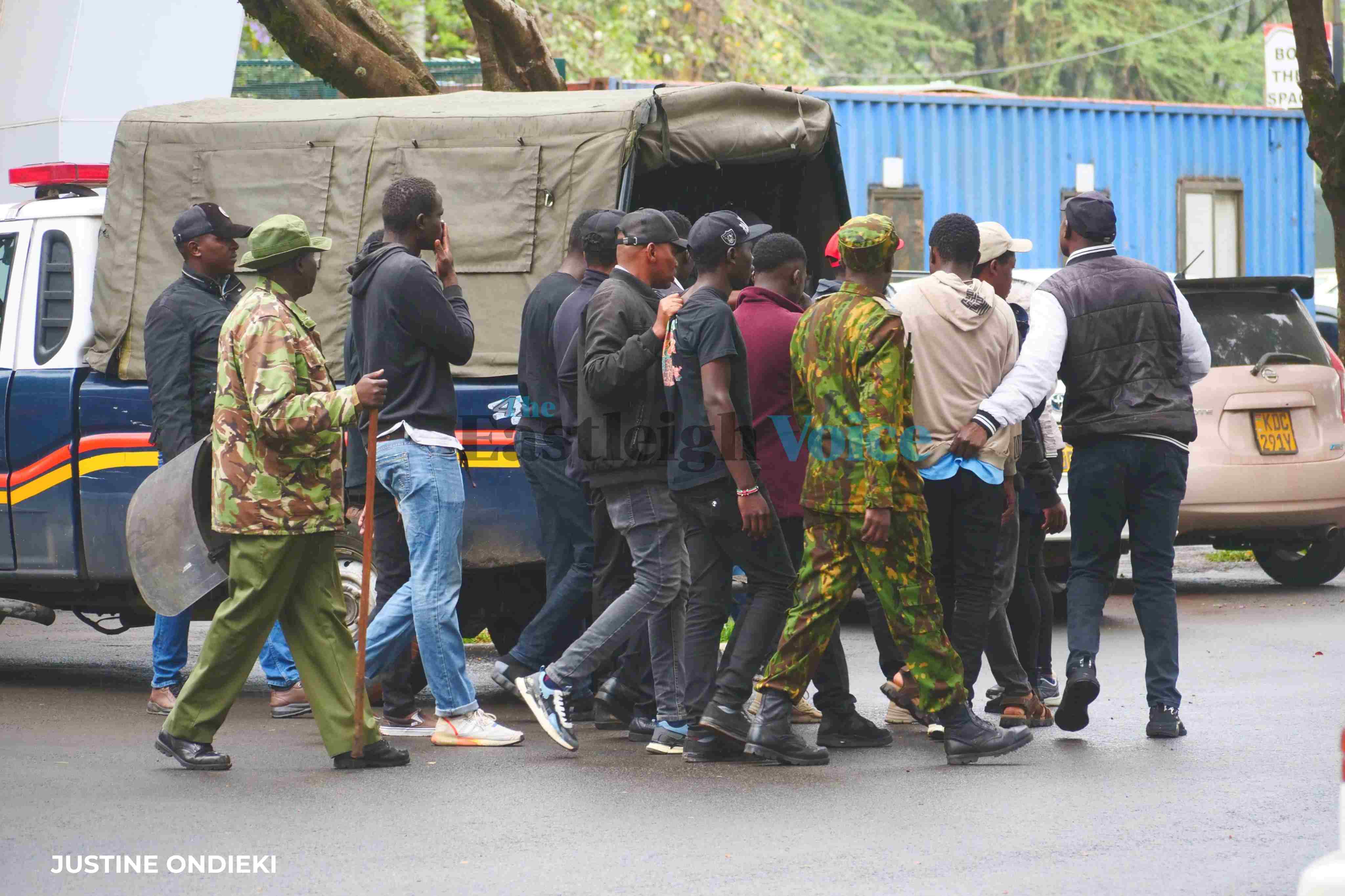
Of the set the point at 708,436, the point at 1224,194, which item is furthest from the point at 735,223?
the point at 1224,194

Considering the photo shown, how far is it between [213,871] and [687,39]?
21332 millimetres

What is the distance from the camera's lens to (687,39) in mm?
25188

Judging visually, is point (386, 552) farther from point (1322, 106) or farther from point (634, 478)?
point (1322, 106)

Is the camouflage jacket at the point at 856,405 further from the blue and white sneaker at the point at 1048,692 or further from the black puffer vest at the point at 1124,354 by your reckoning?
the blue and white sneaker at the point at 1048,692

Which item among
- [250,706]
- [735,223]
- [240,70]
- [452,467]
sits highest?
[240,70]

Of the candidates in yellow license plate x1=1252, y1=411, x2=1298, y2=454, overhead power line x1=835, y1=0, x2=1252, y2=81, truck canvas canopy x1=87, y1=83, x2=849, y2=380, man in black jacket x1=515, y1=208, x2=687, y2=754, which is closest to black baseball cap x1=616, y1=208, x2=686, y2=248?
man in black jacket x1=515, y1=208, x2=687, y2=754

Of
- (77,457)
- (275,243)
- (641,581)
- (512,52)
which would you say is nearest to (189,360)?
(77,457)

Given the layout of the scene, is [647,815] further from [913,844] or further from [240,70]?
[240,70]

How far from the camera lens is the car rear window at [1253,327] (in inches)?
425

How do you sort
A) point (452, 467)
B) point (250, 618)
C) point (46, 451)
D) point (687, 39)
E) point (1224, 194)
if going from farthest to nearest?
point (687, 39) < point (1224, 194) < point (46, 451) < point (452, 467) < point (250, 618)

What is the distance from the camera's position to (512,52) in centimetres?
1262

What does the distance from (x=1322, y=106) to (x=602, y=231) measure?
843 centimetres

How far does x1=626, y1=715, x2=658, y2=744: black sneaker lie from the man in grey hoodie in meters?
1.27

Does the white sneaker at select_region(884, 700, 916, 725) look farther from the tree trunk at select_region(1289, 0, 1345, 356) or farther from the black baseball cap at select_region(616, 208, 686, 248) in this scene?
the tree trunk at select_region(1289, 0, 1345, 356)
